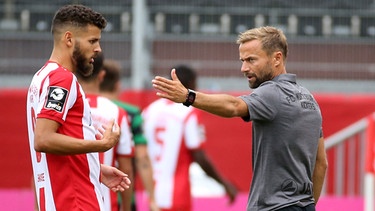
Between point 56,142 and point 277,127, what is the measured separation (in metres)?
1.26

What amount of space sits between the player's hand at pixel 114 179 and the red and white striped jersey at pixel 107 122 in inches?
37.4

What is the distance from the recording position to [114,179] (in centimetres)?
521

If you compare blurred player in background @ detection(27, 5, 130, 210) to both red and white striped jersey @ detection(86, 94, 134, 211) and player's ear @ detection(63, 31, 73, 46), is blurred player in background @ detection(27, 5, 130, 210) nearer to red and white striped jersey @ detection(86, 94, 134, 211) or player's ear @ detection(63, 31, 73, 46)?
player's ear @ detection(63, 31, 73, 46)

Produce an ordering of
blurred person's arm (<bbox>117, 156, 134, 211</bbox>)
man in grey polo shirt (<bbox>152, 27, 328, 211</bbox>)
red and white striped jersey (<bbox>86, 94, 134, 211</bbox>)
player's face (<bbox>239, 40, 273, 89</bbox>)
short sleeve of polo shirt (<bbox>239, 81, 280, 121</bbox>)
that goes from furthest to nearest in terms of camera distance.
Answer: blurred person's arm (<bbox>117, 156, 134, 211</bbox>) < red and white striped jersey (<bbox>86, 94, 134, 211</bbox>) < player's face (<bbox>239, 40, 273, 89</bbox>) < man in grey polo shirt (<bbox>152, 27, 328, 211</bbox>) < short sleeve of polo shirt (<bbox>239, 81, 280, 121</bbox>)

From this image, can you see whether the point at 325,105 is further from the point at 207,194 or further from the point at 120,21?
the point at 120,21

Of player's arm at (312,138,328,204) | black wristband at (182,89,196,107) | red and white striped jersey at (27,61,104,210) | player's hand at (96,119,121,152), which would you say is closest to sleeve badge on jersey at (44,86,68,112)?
red and white striped jersey at (27,61,104,210)

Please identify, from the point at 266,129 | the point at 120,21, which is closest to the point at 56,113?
the point at 266,129

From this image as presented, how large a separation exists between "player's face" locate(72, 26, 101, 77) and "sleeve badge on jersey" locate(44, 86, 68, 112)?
282 millimetres

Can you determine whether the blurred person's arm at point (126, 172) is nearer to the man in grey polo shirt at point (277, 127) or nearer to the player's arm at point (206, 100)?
the man in grey polo shirt at point (277, 127)

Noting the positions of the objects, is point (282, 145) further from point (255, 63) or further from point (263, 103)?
point (255, 63)

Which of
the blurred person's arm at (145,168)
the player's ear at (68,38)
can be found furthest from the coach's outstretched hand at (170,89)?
the blurred person's arm at (145,168)

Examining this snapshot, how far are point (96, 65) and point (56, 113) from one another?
1.89 meters

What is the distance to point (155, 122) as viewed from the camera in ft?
26.9

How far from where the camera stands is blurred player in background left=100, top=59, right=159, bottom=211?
7.13 meters
